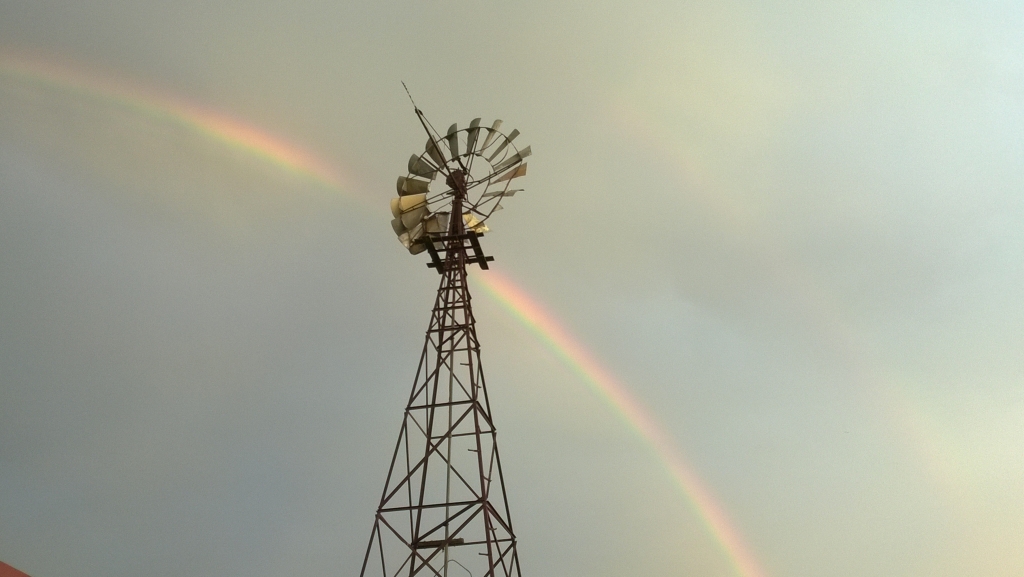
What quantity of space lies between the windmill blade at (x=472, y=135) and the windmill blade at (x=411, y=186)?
1463 millimetres

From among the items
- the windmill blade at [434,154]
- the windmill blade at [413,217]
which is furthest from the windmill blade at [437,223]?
the windmill blade at [434,154]

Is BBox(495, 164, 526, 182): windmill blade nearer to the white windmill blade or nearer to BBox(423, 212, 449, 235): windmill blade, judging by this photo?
the white windmill blade

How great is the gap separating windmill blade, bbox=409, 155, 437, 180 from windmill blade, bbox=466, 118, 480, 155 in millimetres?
1079

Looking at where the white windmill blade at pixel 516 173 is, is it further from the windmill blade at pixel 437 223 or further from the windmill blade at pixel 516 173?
A: the windmill blade at pixel 437 223

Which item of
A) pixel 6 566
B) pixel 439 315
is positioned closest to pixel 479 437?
pixel 439 315

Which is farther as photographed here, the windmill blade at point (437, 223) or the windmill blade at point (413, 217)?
the windmill blade at point (437, 223)

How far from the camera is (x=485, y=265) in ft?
71.9

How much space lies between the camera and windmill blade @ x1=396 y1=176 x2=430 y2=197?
72.5 feet

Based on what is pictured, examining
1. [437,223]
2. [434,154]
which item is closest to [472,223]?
[437,223]

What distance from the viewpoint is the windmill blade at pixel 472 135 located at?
21.9 m

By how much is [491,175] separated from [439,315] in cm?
411

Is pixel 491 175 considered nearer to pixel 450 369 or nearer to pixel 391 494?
→ pixel 450 369

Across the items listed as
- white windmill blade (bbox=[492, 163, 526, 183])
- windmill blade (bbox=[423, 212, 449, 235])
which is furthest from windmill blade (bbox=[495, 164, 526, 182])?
windmill blade (bbox=[423, 212, 449, 235])

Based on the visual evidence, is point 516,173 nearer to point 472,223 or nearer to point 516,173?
point 516,173
